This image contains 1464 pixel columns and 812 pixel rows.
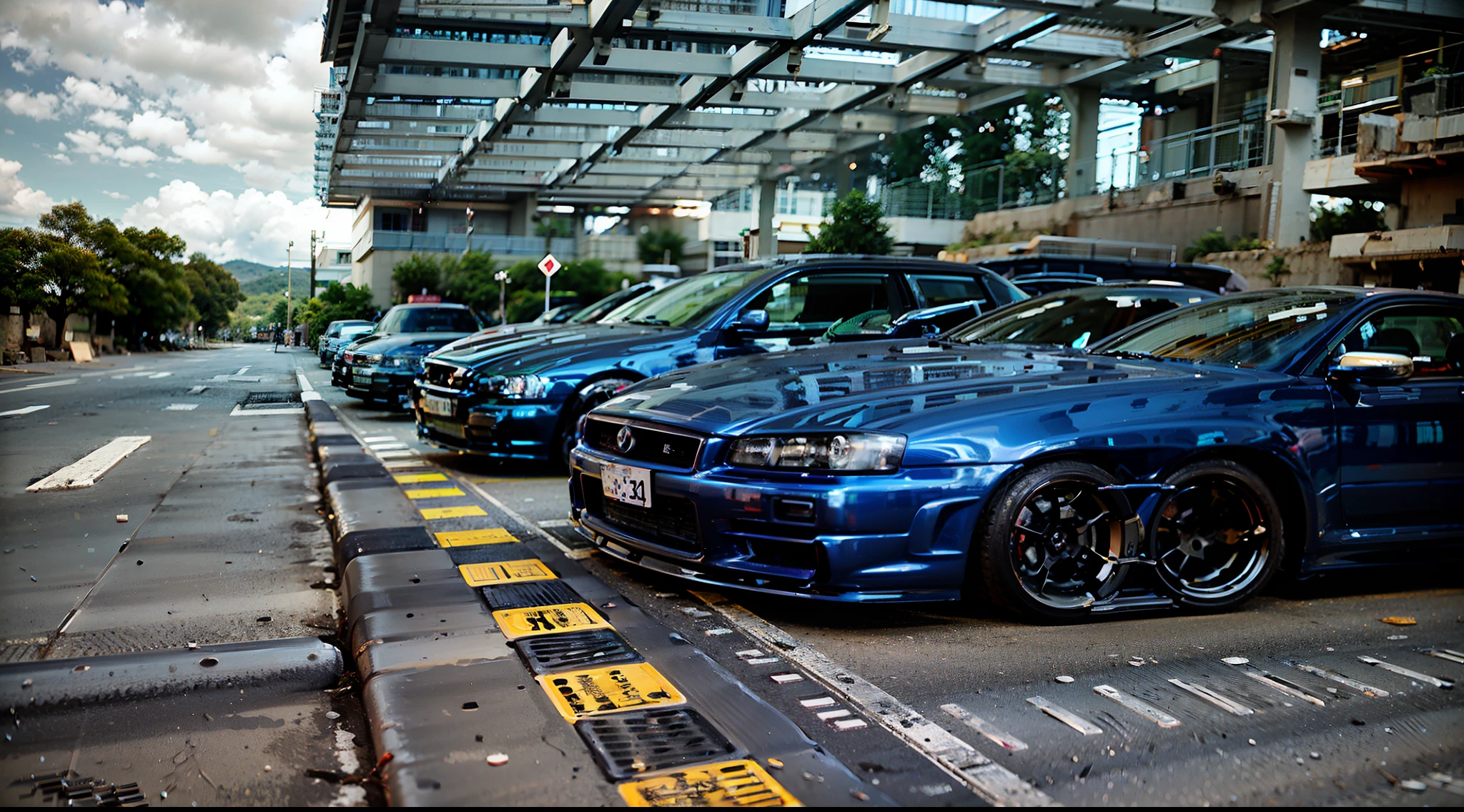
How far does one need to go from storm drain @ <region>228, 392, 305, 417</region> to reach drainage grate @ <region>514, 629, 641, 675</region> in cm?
1080

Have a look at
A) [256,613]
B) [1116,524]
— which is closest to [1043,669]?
[1116,524]

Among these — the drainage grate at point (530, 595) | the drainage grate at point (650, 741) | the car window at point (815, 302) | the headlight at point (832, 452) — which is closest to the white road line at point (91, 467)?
the drainage grate at point (530, 595)

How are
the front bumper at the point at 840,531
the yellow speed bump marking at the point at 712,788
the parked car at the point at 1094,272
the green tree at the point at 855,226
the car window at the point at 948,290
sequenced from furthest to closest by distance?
the green tree at the point at 855,226, the parked car at the point at 1094,272, the car window at the point at 948,290, the front bumper at the point at 840,531, the yellow speed bump marking at the point at 712,788

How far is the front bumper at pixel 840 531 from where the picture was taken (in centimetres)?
341

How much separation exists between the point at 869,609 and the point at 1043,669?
877 mm

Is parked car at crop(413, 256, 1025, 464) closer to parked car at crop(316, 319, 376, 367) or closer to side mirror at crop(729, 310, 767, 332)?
side mirror at crop(729, 310, 767, 332)

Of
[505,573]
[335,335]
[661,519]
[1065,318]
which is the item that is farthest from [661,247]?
[661,519]

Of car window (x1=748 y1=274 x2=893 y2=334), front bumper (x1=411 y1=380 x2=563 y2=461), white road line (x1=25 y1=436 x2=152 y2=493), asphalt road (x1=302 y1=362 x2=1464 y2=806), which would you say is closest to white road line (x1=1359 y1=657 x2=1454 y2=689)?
asphalt road (x1=302 y1=362 x2=1464 y2=806)

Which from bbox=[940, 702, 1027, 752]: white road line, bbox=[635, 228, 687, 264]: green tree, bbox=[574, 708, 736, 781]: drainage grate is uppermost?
bbox=[635, 228, 687, 264]: green tree

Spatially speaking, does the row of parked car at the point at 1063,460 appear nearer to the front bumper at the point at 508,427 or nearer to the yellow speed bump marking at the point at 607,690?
the yellow speed bump marking at the point at 607,690

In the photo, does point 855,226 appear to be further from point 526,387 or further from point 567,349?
point 526,387

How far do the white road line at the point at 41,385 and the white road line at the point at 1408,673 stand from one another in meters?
10.1

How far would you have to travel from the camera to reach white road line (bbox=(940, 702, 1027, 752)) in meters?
2.65

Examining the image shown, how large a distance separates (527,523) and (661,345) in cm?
182
